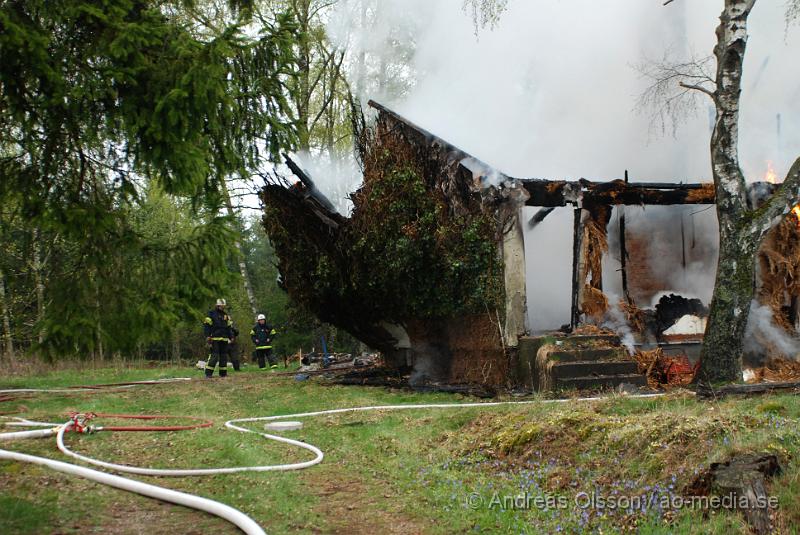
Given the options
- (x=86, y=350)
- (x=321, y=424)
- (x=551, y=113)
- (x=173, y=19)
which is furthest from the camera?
(x=551, y=113)

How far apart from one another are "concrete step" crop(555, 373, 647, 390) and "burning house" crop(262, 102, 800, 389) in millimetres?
22

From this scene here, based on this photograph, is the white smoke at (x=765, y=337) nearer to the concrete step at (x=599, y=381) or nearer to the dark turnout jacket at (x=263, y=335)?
the concrete step at (x=599, y=381)

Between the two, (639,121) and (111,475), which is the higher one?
(639,121)

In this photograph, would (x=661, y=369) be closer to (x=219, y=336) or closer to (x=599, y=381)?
(x=599, y=381)

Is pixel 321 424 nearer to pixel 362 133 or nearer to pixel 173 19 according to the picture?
pixel 173 19

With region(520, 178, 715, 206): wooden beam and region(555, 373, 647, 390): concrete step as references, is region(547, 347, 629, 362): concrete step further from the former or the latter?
region(520, 178, 715, 206): wooden beam

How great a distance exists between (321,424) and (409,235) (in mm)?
4613

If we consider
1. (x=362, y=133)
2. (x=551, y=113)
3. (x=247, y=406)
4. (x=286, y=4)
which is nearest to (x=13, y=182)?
(x=247, y=406)

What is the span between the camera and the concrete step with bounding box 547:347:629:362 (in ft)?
36.6

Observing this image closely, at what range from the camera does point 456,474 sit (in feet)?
19.6

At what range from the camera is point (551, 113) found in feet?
52.3

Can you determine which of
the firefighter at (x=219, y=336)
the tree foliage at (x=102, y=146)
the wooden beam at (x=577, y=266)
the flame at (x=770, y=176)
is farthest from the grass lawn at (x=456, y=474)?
the firefighter at (x=219, y=336)

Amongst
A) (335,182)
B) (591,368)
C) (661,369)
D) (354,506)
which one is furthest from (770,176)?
(354,506)

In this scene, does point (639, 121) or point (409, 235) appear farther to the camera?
point (639, 121)
